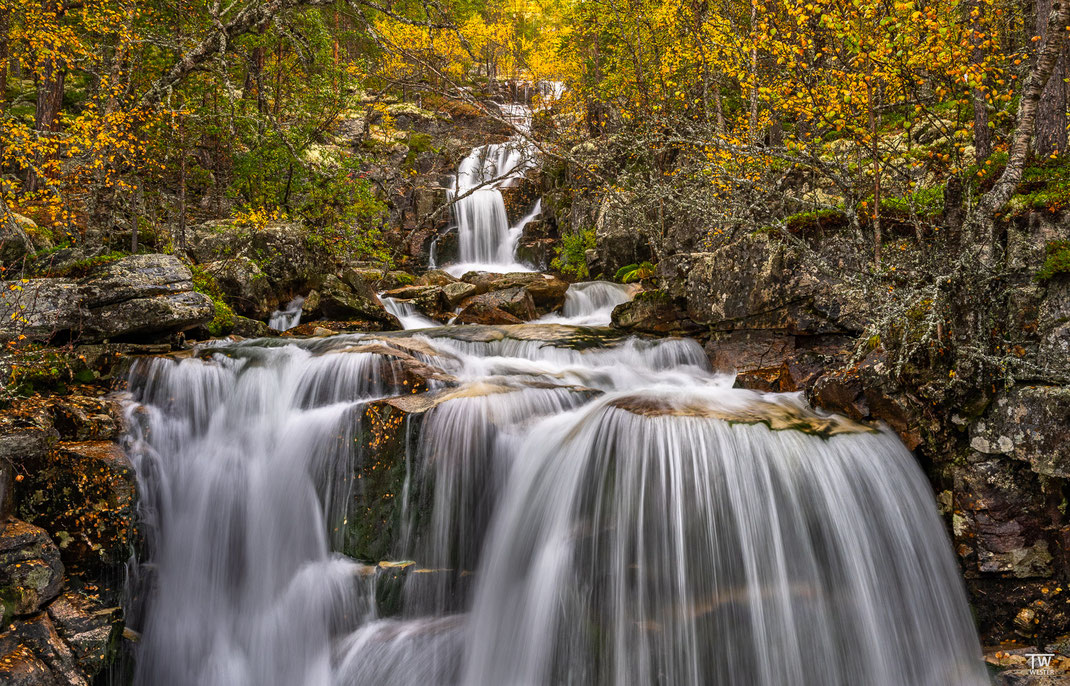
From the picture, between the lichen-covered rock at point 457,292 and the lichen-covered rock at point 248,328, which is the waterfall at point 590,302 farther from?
the lichen-covered rock at point 248,328

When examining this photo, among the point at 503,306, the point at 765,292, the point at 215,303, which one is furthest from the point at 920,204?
the point at 215,303

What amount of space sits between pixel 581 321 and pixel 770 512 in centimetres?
795

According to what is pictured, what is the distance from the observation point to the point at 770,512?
4.79 meters

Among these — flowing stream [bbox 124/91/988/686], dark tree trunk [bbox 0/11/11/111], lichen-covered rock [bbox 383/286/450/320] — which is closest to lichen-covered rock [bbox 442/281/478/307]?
lichen-covered rock [bbox 383/286/450/320]

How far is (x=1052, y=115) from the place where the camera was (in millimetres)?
5891

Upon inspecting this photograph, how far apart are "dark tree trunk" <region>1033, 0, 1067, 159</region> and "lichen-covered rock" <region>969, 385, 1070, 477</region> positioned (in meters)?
3.07

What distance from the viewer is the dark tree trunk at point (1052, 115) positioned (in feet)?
18.9

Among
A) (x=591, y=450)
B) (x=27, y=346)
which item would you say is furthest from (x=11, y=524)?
(x=591, y=450)

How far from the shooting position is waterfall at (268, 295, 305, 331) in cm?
1120

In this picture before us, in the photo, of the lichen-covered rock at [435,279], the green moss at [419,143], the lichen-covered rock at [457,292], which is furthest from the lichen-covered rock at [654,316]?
the green moss at [419,143]

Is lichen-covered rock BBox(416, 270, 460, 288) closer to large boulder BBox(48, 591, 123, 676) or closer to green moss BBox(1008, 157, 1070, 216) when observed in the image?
large boulder BBox(48, 591, 123, 676)

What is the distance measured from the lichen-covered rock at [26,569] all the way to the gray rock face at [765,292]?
8232 millimetres

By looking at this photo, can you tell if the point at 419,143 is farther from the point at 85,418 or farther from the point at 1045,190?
the point at 1045,190

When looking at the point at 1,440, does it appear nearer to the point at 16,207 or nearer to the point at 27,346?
the point at 27,346
